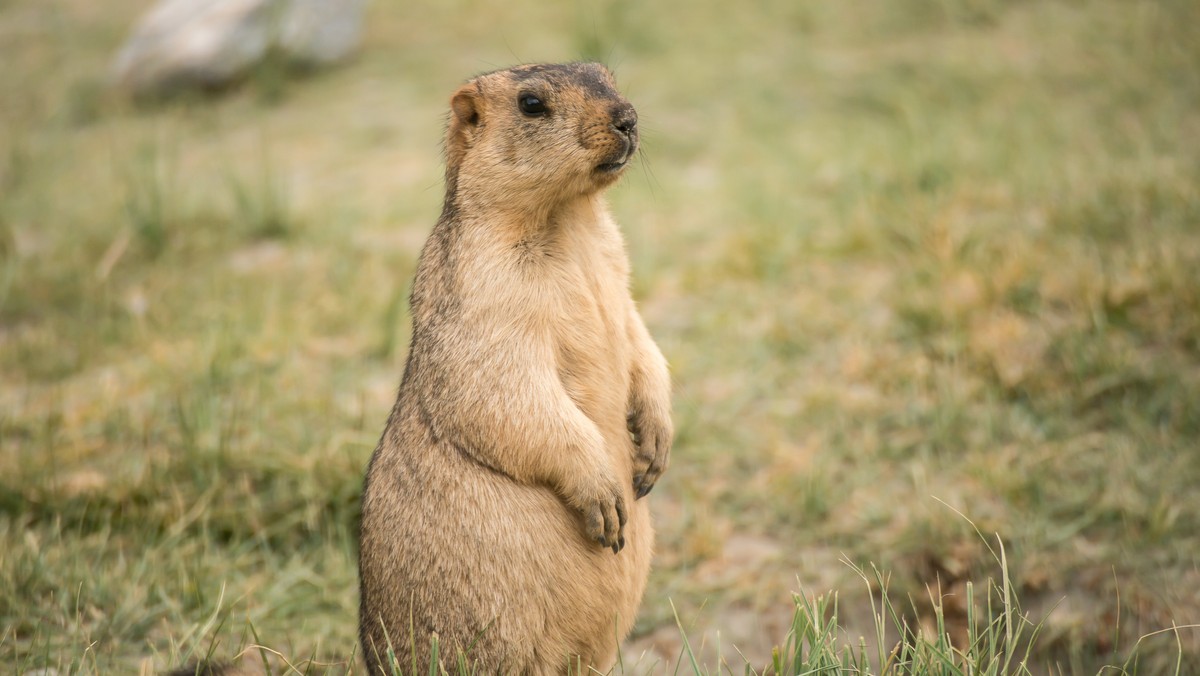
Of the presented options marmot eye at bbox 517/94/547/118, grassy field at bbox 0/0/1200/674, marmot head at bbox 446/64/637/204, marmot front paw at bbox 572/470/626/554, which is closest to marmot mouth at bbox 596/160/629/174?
marmot head at bbox 446/64/637/204

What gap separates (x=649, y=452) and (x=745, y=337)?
7.34ft

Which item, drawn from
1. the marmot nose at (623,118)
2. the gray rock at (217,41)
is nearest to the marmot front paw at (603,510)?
the marmot nose at (623,118)

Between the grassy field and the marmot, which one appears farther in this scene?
the grassy field

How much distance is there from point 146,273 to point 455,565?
4017mm

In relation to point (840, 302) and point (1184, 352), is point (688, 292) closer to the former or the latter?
point (840, 302)

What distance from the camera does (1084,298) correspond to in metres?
4.82

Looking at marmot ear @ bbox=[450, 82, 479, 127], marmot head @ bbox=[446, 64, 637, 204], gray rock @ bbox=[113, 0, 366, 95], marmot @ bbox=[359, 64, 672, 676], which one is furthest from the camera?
gray rock @ bbox=[113, 0, 366, 95]

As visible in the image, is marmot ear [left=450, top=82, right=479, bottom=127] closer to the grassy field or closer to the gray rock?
the grassy field

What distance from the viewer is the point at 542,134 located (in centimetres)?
290

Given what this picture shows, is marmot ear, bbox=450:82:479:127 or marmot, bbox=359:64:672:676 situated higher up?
marmot ear, bbox=450:82:479:127

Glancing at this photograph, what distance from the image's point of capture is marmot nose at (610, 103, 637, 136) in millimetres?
2842

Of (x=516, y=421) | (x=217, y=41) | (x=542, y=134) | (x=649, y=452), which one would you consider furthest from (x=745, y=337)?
(x=217, y=41)

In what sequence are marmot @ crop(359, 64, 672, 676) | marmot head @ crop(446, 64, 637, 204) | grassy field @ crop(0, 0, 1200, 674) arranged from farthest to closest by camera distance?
grassy field @ crop(0, 0, 1200, 674) → marmot head @ crop(446, 64, 637, 204) → marmot @ crop(359, 64, 672, 676)

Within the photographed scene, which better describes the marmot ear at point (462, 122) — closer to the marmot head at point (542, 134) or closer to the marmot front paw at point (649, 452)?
the marmot head at point (542, 134)
